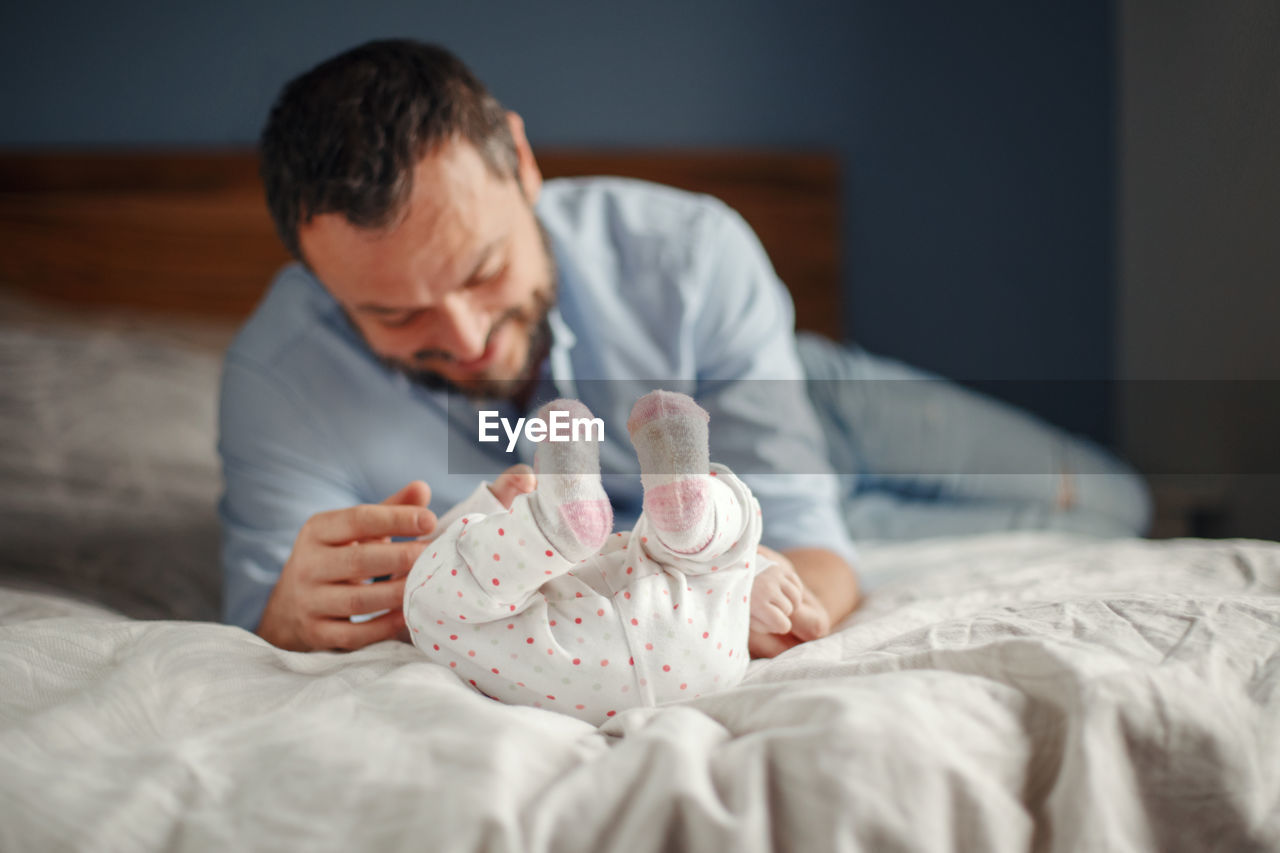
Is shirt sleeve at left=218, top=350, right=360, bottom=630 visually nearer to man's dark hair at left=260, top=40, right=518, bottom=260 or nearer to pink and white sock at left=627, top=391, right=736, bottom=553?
man's dark hair at left=260, top=40, right=518, bottom=260

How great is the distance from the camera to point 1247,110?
3.25ft

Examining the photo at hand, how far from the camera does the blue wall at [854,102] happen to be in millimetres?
1781

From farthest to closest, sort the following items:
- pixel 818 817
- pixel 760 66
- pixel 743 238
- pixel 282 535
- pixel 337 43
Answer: pixel 760 66, pixel 337 43, pixel 743 238, pixel 282 535, pixel 818 817

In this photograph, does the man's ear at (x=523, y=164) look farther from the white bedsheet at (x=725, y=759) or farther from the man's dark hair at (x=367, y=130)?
the white bedsheet at (x=725, y=759)

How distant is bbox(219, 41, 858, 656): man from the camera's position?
710 mm

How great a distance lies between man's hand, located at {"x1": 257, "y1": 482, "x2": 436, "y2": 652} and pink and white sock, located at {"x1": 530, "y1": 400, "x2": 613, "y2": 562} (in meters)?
0.18

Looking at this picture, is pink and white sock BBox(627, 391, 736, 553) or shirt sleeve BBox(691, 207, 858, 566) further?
shirt sleeve BBox(691, 207, 858, 566)

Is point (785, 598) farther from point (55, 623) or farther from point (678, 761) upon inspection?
point (55, 623)

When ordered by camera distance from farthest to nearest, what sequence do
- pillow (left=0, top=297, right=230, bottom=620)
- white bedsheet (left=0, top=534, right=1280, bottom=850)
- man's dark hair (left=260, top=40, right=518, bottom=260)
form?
pillow (left=0, top=297, right=230, bottom=620) < man's dark hair (left=260, top=40, right=518, bottom=260) < white bedsheet (left=0, top=534, right=1280, bottom=850)

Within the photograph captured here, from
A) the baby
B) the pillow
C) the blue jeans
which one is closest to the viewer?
the baby

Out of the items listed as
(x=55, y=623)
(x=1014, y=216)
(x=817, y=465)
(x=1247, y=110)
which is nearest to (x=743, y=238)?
(x=817, y=465)

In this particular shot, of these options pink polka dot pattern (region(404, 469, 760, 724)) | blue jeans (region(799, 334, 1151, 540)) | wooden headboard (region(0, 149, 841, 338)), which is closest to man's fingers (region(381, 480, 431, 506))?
pink polka dot pattern (region(404, 469, 760, 724))

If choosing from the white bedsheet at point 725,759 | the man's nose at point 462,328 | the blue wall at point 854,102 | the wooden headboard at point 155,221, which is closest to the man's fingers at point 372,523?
the white bedsheet at point 725,759

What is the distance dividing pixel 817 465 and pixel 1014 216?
1.30 metres
